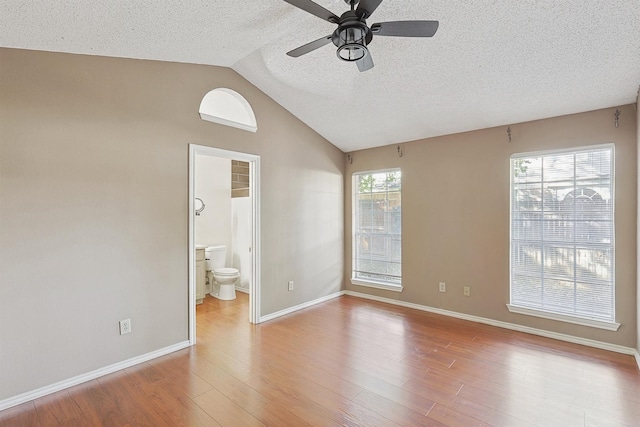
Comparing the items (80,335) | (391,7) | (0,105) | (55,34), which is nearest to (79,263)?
(80,335)

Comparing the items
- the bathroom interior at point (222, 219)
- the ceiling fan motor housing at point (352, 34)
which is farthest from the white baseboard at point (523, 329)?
the ceiling fan motor housing at point (352, 34)

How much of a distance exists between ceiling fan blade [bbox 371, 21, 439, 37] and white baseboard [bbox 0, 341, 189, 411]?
325 cm

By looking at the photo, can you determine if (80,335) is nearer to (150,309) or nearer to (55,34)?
(150,309)

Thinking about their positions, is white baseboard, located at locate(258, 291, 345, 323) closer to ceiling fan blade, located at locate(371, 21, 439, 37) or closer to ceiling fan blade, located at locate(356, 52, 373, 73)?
ceiling fan blade, located at locate(356, 52, 373, 73)

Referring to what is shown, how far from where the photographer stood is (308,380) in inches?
104

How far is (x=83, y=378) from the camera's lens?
263 centimetres

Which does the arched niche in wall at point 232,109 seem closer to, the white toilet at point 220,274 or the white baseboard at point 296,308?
the white toilet at point 220,274

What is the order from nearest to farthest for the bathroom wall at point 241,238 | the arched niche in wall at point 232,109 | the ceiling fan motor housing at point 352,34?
the ceiling fan motor housing at point 352,34, the arched niche in wall at point 232,109, the bathroom wall at point 241,238

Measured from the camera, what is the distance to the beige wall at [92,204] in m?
2.35

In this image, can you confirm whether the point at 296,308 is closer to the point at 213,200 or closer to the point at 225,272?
the point at 225,272

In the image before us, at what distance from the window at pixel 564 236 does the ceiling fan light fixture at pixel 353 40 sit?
2720 mm

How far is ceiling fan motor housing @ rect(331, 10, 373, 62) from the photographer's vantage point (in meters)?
1.86

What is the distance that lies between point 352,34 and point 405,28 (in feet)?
1.06

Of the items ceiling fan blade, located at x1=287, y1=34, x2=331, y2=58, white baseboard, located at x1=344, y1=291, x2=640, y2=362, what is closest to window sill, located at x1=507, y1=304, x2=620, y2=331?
white baseboard, located at x1=344, y1=291, x2=640, y2=362
